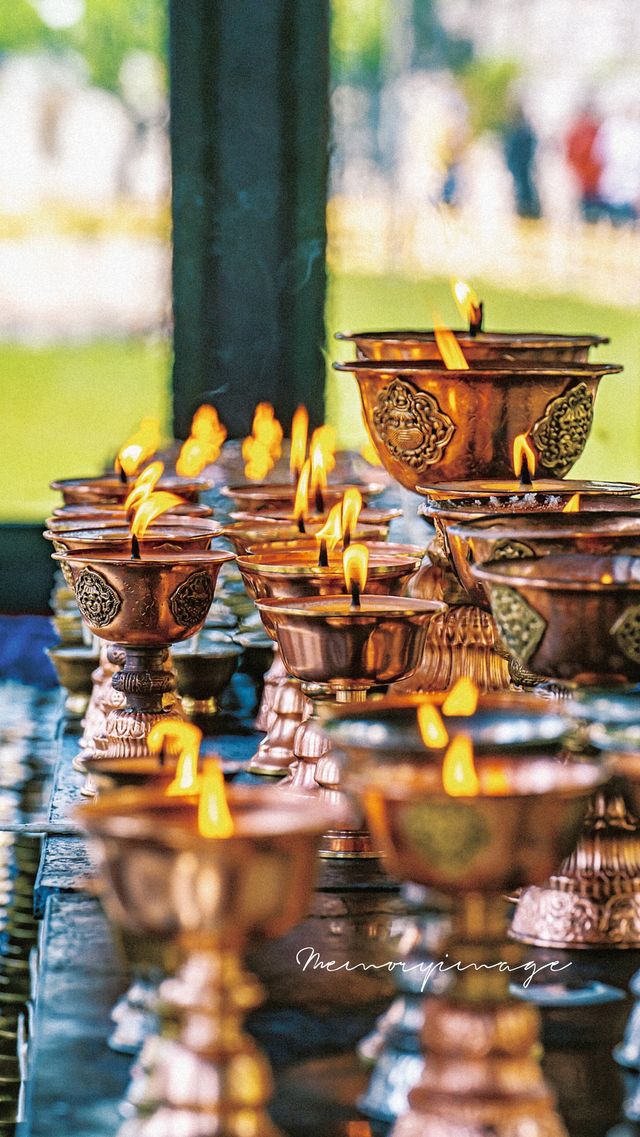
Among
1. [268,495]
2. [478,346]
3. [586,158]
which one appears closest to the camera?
[478,346]

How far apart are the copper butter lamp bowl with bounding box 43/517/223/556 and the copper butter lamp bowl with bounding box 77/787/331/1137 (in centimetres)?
92

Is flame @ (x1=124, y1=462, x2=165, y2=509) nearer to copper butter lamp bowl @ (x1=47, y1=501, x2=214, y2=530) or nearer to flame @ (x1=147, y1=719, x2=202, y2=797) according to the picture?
copper butter lamp bowl @ (x1=47, y1=501, x2=214, y2=530)

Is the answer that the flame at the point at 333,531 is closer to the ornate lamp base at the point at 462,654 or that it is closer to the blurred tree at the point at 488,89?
the ornate lamp base at the point at 462,654

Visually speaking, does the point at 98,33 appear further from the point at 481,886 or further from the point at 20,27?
the point at 481,886

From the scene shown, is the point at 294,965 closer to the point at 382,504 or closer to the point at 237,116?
the point at 382,504

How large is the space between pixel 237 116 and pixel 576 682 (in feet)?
9.49

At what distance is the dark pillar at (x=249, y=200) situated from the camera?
153 inches

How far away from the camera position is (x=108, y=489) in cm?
246

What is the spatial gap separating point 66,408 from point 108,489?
195 cm

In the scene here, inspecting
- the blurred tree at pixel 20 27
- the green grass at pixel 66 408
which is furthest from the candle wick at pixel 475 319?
the blurred tree at pixel 20 27

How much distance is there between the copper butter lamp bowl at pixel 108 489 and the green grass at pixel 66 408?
5.31 feet

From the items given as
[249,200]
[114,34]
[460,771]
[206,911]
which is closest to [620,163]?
[249,200]

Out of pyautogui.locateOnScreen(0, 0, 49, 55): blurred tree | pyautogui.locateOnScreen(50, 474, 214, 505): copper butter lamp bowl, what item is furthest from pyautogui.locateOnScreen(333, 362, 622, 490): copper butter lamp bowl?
pyautogui.locateOnScreen(0, 0, 49, 55): blurred tree

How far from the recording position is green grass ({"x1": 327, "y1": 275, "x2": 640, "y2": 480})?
4.11 meters
